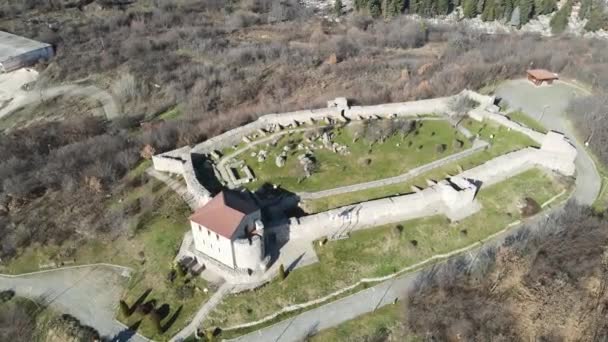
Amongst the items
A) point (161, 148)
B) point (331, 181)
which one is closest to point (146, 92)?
point (161, 148)

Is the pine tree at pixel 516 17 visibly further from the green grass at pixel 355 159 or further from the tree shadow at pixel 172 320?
the tree shadow at pixel 172 320

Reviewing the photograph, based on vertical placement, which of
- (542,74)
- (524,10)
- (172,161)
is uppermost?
(524,10)

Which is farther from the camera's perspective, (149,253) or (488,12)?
(488,12)

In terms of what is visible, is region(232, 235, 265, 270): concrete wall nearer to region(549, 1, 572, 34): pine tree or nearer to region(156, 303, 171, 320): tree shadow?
region(156, 303, 171, 320): tree shadow

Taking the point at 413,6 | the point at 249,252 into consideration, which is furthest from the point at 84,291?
the point at 413,6

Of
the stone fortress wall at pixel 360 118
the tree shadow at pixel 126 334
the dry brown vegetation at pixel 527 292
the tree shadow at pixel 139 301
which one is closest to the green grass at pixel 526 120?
the stone fortress wall at pixel 360 118

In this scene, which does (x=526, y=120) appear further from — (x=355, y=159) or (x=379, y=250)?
(x=379, y=250)

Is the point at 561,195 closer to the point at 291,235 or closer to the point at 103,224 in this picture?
the point at 291,235

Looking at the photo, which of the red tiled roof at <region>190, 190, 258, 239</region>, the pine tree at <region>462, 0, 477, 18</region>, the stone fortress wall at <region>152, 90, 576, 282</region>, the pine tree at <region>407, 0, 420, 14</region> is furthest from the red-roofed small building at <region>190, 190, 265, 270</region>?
the pine tree at <region>462, 0, 477, 18</region>
